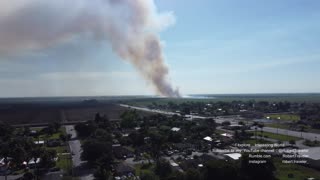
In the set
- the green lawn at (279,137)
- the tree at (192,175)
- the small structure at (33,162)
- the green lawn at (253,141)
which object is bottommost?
the small structure at (33,162)

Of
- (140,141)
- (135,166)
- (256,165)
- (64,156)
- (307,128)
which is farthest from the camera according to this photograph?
(307,128)

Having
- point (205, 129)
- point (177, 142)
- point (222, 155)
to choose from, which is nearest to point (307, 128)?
point (205, 129)

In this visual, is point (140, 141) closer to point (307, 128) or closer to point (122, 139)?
point (122, 139)

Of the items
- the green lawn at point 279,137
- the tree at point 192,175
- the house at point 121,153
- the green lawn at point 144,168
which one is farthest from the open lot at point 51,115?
the tree at point 192,175

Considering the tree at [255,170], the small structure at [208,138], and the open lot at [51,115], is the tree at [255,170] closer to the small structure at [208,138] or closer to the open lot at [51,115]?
the small structure at [208,138]

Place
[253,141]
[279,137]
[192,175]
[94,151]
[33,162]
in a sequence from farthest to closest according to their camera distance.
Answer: [279,137] → [253,141] → [33,162] → [94,151] → [192,175]

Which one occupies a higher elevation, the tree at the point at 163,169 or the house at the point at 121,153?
the tree at the point at 163,169

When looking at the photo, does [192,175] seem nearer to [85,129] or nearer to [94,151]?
[94,151]

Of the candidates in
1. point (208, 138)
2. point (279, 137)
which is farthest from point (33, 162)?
point (279, 137)
